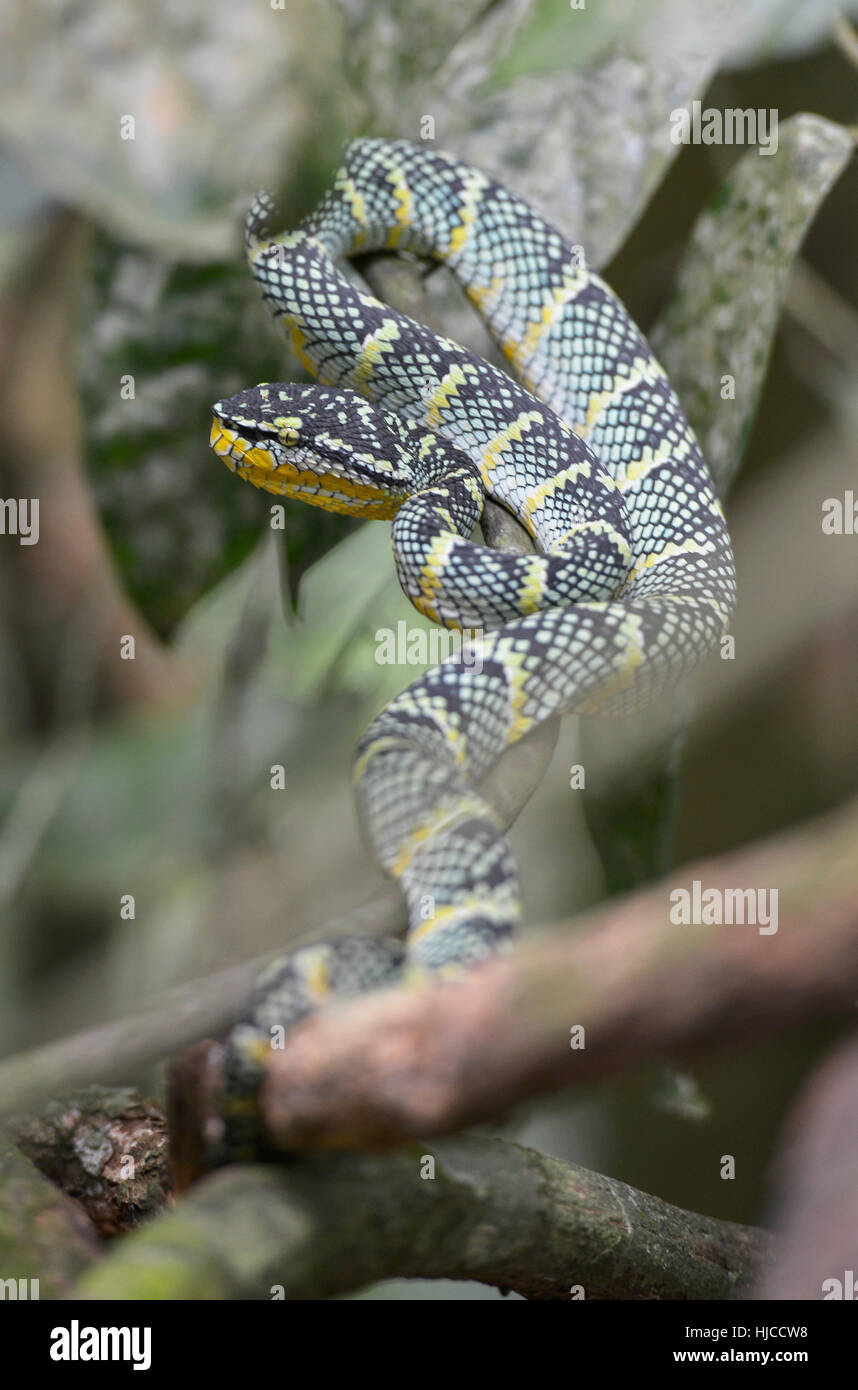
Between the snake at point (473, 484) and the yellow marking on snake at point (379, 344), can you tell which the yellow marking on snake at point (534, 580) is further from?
the yellow marking on snake at point (379, 344)

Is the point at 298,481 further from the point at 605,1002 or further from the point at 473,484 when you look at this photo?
the point at 605,1002

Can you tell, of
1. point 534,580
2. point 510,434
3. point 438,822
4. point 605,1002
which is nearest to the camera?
point 605,1002

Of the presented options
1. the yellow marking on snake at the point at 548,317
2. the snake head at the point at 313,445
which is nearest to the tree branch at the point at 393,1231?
the snake head at the point at 313,445

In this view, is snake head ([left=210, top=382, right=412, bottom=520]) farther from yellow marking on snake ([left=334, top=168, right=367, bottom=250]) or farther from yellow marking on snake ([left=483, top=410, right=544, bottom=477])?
yellow marking on snake ([left=334, top=168, right=367, bottom=250])

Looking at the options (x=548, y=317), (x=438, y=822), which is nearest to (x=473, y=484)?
(x=548, y=317)

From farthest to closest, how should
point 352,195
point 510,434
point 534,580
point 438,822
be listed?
point 352,195, point 510,434, point 534,580, point 438,822

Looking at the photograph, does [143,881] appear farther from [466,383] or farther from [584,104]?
[584,104]

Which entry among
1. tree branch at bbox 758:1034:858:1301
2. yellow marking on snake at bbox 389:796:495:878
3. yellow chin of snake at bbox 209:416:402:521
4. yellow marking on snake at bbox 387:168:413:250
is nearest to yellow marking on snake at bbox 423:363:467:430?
yellow chin of snake at bbox 209:416:402:521
